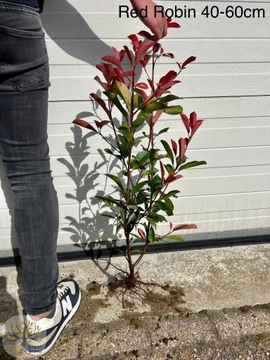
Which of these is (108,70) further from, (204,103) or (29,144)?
(204,103)

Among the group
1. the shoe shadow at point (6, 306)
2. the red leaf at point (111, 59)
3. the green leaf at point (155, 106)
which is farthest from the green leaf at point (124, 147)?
the shoe shadow at point (6, 306)

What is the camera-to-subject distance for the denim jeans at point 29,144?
1.50 m

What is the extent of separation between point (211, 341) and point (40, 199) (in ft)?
3.93

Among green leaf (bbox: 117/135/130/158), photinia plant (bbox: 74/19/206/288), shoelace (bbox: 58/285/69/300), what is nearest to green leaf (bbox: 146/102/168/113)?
photinia plant (bbox: 74/19/206/288)

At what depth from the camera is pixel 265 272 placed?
2.62 meters

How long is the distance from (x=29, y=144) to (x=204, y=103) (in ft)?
3.95

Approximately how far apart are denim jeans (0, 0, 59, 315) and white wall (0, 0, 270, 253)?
1.82 feet

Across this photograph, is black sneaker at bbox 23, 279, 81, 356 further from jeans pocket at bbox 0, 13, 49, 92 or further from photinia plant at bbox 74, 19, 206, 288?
jeans pocket at bbox 0, 13, 49, 92

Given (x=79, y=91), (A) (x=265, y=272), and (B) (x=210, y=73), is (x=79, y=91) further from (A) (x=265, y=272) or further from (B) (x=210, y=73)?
(A) (x=265, y=272)

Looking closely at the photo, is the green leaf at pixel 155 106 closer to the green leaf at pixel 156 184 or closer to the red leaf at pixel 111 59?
the red leaf at pixel 111 59

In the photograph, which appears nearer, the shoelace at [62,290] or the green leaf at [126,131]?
the green leaf at [126,131]

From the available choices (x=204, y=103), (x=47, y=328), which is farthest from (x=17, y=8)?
(x=47, y=328)

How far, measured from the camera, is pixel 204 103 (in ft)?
7.89

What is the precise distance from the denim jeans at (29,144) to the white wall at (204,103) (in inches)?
21.9
